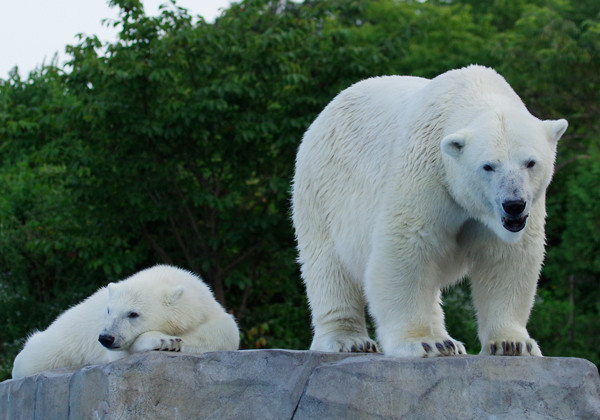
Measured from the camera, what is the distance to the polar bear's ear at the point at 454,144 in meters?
3.40

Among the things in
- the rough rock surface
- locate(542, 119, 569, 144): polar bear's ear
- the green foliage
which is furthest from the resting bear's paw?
the green foliage

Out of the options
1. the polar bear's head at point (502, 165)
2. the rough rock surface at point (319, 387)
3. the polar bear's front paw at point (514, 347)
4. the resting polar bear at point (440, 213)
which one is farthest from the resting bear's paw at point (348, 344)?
the polar bear's head at point (502, 165)

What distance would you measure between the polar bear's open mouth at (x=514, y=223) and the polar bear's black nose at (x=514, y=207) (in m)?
0.03

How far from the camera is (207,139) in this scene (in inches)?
367

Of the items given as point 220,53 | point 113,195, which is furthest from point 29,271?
point 220,53

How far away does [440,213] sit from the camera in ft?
11.8

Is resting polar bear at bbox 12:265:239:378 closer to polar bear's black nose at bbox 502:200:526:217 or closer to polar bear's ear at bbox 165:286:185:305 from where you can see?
polar bear's ear at bbox 165:286:185:305

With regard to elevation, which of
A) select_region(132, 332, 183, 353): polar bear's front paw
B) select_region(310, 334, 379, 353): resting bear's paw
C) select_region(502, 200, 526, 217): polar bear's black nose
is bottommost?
select_region(310, 334, 379, 353): resting bear's paw

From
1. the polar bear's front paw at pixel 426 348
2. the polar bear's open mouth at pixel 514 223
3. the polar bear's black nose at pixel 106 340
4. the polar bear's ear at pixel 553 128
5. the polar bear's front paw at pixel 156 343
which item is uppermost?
the polar bear's ear at pixel 553 128

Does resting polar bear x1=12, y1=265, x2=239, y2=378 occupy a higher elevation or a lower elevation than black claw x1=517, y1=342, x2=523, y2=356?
higher

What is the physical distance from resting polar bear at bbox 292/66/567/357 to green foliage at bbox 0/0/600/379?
15.4 feet

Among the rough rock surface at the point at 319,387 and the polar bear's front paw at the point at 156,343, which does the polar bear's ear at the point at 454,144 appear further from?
the polar bear's front paw at the point at 156,343

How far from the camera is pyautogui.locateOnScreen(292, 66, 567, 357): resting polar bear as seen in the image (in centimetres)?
339

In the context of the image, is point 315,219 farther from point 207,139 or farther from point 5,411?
point 207,139
